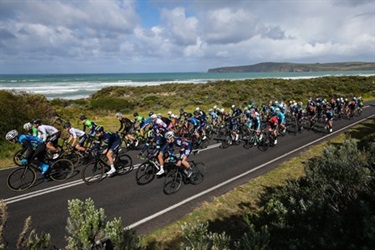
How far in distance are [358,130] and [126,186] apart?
18.4 meters

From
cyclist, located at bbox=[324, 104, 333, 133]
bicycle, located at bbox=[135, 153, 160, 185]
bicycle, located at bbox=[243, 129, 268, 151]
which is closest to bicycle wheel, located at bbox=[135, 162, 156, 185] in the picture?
bicycle, located at bbox=[135, 153, 160, 185]

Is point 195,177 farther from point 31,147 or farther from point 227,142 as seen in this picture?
point 227,142

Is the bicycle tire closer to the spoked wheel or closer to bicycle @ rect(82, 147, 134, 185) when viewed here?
bicycle @ rect(82, 147, 134, 185)

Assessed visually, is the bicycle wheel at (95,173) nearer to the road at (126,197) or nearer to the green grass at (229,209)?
the road at (126,197)

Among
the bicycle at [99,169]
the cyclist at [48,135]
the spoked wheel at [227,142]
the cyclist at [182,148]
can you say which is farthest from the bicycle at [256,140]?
the cyclist at [48,135]

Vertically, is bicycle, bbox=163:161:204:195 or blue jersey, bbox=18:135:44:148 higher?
blue jersey, bbox=18:135:44:148

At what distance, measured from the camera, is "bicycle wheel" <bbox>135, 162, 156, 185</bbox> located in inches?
389

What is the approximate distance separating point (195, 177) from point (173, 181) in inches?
47.5

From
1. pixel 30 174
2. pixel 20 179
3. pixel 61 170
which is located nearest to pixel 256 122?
pixel 61 170

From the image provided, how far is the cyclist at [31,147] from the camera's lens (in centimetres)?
934

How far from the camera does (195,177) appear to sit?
1023 centimetres

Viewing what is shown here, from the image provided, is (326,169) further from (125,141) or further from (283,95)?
(283,95)

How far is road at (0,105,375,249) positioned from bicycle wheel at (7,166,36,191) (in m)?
0.25

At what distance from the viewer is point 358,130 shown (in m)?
19.9
